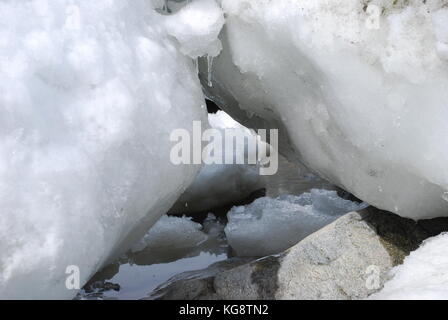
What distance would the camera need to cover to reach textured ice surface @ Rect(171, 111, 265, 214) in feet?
16.8

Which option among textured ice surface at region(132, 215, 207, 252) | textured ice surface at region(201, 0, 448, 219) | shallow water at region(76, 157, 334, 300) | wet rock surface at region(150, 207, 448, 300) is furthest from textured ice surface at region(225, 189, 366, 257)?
textured ice surface at region(201, 0, 448, 219)

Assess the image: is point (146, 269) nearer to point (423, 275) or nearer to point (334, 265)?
point (334, 265)

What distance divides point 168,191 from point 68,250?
64cm

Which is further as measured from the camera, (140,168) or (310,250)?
(310,250)

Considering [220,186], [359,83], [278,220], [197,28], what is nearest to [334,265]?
[359,83]

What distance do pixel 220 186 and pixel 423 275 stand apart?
319 centimetres

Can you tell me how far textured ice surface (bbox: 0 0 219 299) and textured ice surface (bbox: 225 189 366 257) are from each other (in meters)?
1.54

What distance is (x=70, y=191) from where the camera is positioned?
6.39ft

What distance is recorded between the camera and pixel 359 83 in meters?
2.35

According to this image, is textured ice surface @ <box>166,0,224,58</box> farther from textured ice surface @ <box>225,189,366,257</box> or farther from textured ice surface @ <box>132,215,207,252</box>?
textured ice surface @ <box>132,215,207,252</box>

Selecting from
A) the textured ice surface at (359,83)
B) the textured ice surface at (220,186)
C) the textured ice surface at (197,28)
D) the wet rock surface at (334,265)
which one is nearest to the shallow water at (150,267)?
the textured ice surface at (220,186)

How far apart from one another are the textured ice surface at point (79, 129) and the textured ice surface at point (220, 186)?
2.59 metres
